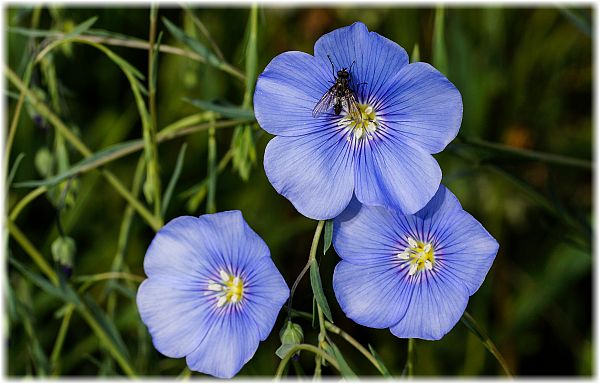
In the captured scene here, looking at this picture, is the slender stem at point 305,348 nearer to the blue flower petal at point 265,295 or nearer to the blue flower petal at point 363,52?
the blue flower petal at point 265,295

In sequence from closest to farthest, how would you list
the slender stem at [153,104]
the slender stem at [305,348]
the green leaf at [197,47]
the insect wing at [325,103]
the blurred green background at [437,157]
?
the slender stem at [305,348] < the insect wing at [325,103] < the slender stem at [153,104] < the green leaf at [197,47] < the blurred green background at [437,157]

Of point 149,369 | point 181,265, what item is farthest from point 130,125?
point 181,265

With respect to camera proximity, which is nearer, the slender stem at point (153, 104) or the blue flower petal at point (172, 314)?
the blue flower petal at point (172, 314)

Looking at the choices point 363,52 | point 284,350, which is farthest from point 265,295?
point 363,52

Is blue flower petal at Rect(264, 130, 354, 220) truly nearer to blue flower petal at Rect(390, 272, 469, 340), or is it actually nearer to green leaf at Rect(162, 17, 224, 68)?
blue flower petal at Rect(390, 272, 469, 340)

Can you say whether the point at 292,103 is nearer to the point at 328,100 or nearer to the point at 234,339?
the point at 328,100

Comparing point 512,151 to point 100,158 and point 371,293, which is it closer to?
point 371,293

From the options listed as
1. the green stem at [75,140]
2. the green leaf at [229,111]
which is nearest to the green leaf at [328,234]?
the green leaf at [229,111]

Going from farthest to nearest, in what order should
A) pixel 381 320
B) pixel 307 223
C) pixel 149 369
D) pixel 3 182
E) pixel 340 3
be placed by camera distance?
pixel 340 3 → pixel 307 223 → pixel 149 369 → pixel 3 182 → pixel 381 320
